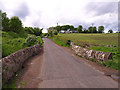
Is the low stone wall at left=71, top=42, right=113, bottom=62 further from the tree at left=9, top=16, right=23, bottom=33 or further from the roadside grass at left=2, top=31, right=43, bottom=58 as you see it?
the tree at left=9, top=16, right=23, bottom=33

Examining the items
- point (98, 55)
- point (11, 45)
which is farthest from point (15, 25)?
point (98, 55)

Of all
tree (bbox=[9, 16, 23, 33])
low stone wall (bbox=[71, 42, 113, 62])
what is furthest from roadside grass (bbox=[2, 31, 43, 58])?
tree (bbox=[9, 16, 23, 33])

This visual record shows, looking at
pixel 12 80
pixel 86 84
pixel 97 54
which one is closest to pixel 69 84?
pixel 86 84

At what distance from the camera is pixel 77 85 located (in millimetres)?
4582

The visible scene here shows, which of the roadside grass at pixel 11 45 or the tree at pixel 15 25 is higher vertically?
the tree at pixel 15 25

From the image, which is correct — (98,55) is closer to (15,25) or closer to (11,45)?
(11,45)

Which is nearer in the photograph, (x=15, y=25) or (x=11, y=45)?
(x=11, y=45)

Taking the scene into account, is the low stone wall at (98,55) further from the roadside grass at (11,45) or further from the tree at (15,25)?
the tree at (15,25)

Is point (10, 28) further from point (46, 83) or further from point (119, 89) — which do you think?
point (119, 89)

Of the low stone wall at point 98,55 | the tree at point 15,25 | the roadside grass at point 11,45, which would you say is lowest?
the low stone wall at point 98,55

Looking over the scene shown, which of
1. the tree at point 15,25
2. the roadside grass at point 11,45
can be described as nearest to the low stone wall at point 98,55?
the roadside grass at point 11,45

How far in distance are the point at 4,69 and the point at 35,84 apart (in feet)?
5.77

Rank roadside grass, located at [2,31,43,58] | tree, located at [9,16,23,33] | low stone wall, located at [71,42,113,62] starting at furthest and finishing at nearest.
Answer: tree, located at [9,16,23,33] < roadside grass, located at [2,31,43,58] < low stone wall, located at [71,42,113,62]

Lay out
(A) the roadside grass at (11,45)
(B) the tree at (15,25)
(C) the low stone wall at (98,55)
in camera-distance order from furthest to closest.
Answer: (B) the tree at (15,25), (A) the roadside grass at (11,45), (C) the low stone wall at (98,55)
